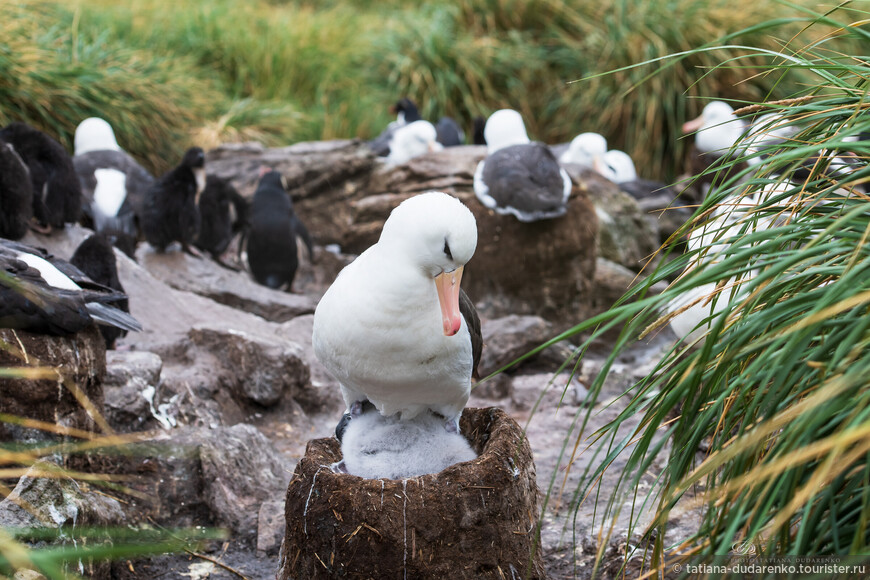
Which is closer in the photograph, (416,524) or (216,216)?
(416,524)

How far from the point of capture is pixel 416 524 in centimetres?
265

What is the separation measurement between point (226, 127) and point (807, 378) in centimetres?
998

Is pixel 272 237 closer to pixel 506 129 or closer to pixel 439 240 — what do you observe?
pixel 506 129

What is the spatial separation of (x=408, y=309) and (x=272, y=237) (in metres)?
5.45

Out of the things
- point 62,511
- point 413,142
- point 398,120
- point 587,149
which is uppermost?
point 62,511

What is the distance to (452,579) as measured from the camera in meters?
2.67

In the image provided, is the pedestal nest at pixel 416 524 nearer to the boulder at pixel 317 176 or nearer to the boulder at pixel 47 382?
the boulder at pixel 47 382

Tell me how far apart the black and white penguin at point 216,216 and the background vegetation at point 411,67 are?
78.0 inches

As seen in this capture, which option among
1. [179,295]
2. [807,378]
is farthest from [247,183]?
[807,378]

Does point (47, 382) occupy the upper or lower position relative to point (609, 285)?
upper

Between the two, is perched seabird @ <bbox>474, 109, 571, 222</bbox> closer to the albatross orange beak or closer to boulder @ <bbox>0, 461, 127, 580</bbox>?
the albatross orange beak

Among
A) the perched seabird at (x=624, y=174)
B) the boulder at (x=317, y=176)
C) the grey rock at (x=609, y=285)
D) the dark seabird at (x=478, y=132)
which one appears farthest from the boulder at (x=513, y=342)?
→ the dark seabird at (x=478, y=132)

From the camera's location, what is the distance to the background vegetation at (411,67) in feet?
34.1

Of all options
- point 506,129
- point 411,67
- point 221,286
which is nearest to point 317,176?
point 506,129
